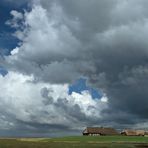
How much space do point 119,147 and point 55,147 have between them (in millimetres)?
15851

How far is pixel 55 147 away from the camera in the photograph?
76.4 meters

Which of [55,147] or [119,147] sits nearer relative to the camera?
[55,147]

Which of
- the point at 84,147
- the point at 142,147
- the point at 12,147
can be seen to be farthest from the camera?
the point at 142,147

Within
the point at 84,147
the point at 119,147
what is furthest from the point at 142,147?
the point at 84,147

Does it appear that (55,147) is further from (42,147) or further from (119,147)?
(119,147)

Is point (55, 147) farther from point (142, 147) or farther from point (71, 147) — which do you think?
point (142, 147)

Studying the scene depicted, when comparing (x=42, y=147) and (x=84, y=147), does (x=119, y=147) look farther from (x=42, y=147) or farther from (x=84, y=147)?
(x=42, y=147)

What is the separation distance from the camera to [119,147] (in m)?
84.0

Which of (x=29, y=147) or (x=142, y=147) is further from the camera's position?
(x=142, y=147)

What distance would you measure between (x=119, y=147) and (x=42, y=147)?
728 inches

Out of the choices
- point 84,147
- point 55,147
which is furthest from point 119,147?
point 55,147

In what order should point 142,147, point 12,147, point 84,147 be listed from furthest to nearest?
point 142,147
point 84,147
point 12,147

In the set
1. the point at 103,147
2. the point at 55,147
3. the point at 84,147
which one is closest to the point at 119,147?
the point at 103,147

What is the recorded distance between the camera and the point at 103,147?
270 feet
